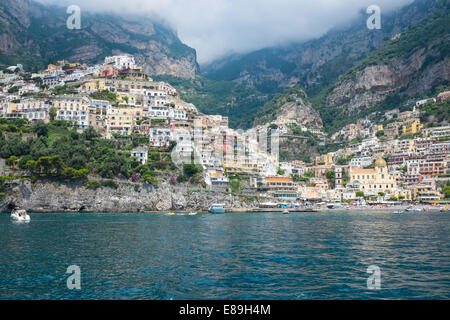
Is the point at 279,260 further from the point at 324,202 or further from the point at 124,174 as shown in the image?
the point at 324,202

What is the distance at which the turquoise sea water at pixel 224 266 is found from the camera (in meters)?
15.1

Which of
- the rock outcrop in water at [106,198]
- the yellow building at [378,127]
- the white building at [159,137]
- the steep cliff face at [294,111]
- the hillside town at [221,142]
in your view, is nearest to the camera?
the rock outcrop in water at [106,198]

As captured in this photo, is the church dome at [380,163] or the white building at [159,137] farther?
the church dome at [380,163]

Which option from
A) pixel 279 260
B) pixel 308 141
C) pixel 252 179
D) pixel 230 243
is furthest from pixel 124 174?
pixel 308 141

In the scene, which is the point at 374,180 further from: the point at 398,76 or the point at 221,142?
the point at 398,76

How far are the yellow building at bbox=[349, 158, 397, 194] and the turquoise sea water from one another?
74.8 m

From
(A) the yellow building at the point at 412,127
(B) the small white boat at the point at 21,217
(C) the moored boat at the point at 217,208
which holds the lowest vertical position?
(C) the moored boat at the point at 217,208

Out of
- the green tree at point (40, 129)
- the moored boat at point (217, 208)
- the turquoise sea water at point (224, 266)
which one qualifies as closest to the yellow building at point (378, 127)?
the moored boat at point (217, 208)

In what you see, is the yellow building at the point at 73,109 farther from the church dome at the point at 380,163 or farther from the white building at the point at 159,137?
the church dome at the point at 380,163

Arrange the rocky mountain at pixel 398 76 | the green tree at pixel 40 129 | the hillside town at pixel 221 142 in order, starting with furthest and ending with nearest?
the rocky mountain at pixel 398 76, the hillside town at pixel 221 142, the green tree at pixel 40 129

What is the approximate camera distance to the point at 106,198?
7281 centimetres

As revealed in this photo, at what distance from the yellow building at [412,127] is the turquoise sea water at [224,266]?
4037 inches

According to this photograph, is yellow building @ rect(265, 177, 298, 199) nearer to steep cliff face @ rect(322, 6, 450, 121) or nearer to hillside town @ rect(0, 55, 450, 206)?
hillside town @ rect(0, 55, 450, 206)

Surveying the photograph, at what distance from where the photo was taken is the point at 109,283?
1647 cm
